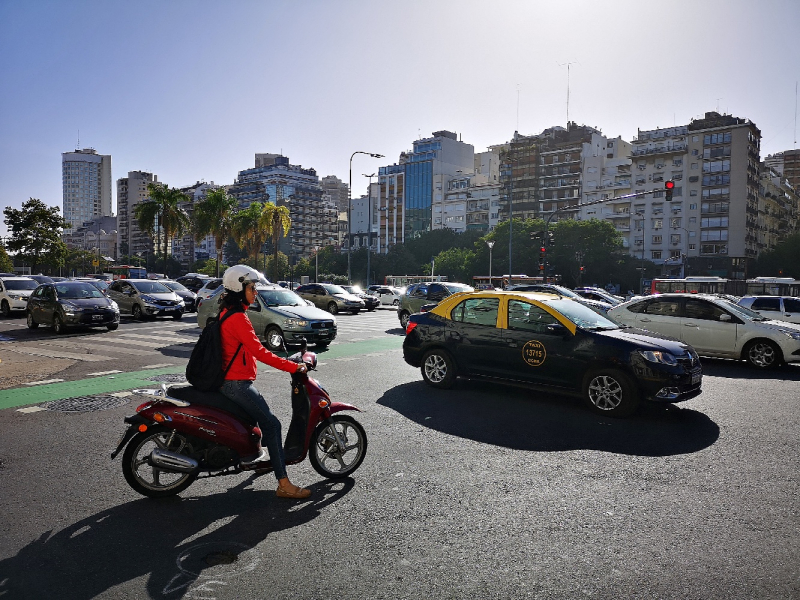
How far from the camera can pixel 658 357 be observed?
24.8 feet

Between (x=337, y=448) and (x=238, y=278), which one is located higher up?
(x=238, y=278)

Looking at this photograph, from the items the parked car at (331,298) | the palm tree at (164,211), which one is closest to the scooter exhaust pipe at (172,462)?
the parked car at (331,298)

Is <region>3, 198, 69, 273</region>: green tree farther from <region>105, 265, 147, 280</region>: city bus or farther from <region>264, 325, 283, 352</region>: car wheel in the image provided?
<region>264, 325, 283, 352</region>: car wheel

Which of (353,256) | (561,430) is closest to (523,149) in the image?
(353,256)

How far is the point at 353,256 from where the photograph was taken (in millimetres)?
97875

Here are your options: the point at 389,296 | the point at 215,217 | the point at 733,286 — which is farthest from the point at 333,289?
the point at 733,286

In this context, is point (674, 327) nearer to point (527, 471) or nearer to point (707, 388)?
point (707, 388)

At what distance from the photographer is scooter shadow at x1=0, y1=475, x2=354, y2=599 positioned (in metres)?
3.32

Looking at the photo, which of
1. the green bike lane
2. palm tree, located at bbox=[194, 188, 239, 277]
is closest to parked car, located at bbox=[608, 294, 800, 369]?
the green bike lane

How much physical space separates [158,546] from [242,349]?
143 centimetres

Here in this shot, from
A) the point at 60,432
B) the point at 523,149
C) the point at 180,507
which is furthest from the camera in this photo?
the point at 523,149

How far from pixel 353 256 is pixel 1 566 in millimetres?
94928

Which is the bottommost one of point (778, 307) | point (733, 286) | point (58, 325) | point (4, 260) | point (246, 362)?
point (58, 325)

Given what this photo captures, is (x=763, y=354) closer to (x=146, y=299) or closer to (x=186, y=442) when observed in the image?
(x=186, y=442)
